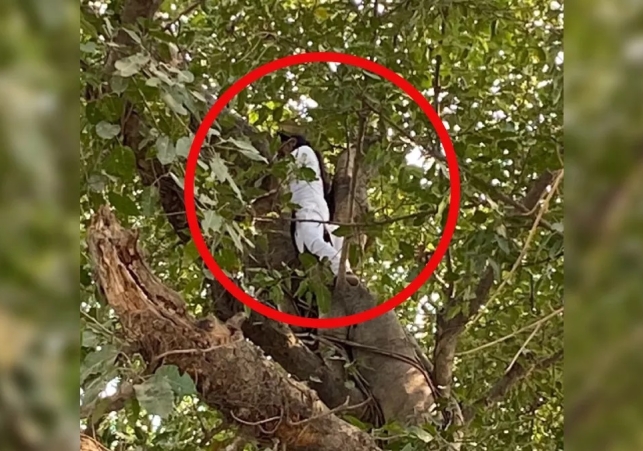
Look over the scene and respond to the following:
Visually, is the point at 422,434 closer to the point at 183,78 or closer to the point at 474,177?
the point at 474,177

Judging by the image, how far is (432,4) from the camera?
2.10 ft

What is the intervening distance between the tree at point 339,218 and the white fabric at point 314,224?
0.02 meters

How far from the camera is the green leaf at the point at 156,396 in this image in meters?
0.44

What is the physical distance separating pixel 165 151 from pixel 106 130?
47 millimetres

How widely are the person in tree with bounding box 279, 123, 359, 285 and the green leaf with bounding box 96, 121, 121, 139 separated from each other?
300mm

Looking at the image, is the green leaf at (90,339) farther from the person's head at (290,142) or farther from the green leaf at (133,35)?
the person's head at (290,142)

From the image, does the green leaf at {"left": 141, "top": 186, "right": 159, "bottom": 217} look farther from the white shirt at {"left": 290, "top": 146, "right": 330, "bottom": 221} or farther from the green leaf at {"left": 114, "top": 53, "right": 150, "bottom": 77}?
the white shirt at {"left": 290, "top": 146, "right": 330, "bottom": 221}

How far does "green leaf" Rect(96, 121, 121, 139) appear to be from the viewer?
0.49 m

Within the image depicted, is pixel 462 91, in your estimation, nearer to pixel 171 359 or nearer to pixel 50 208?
pixel 171 359

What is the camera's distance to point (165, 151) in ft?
1.58

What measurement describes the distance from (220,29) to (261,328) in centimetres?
34

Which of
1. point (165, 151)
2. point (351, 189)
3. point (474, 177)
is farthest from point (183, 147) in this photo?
point (351, 189)

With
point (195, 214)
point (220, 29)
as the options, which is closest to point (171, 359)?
point (195, 214)

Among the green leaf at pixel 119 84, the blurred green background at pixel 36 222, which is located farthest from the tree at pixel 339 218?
the blurred green background at pixel 36 222
